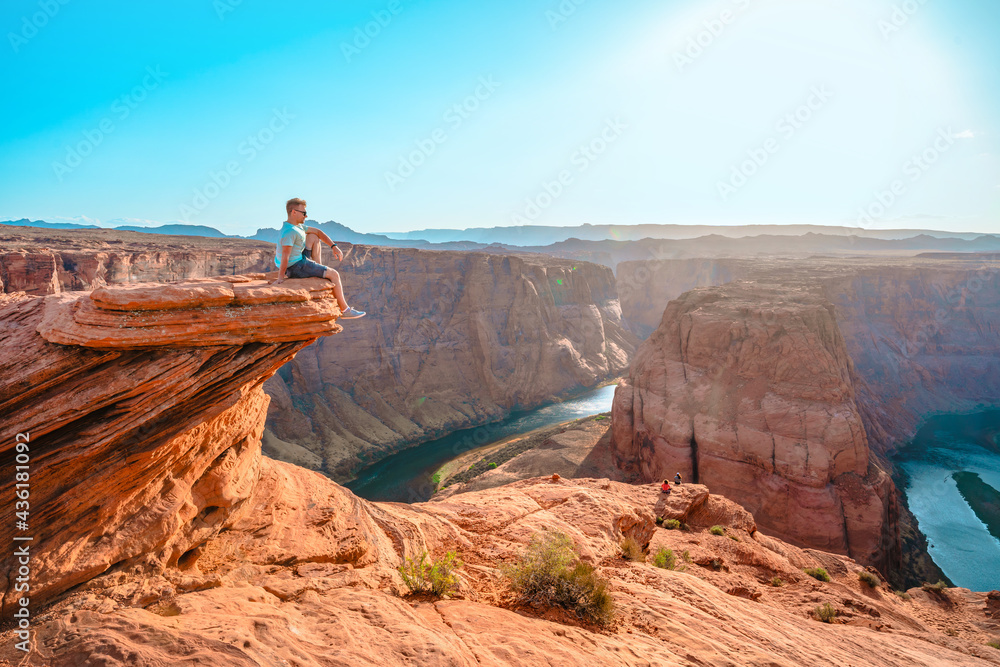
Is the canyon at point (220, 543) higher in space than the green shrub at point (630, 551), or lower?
higher

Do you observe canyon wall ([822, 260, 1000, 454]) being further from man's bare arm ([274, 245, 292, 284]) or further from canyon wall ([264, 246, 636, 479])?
man's bare arm ([274, 245, 292, 284])

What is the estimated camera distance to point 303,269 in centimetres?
712

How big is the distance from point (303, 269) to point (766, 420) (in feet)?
92.4

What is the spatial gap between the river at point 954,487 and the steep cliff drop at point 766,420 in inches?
249

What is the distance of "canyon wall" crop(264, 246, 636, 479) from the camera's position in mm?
43062

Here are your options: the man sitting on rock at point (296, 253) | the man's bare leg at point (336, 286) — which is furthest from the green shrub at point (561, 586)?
the man's bare leg at point (336, 286)

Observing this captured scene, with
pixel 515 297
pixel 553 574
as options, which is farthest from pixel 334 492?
pixel 515 297

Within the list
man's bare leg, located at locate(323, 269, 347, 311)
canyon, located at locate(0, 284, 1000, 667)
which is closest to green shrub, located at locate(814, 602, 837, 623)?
canyon, located at locate(0, 284, 1000, 667)

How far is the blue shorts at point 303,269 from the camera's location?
710 cm

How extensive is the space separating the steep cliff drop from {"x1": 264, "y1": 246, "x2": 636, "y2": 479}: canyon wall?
24.0m

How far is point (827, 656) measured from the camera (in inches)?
330

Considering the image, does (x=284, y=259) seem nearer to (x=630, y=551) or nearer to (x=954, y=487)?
(x=630, y=551)

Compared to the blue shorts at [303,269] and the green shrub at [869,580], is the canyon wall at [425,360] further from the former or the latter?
the blue shorts at [303,269]

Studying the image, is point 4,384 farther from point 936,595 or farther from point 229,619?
point 936,595
